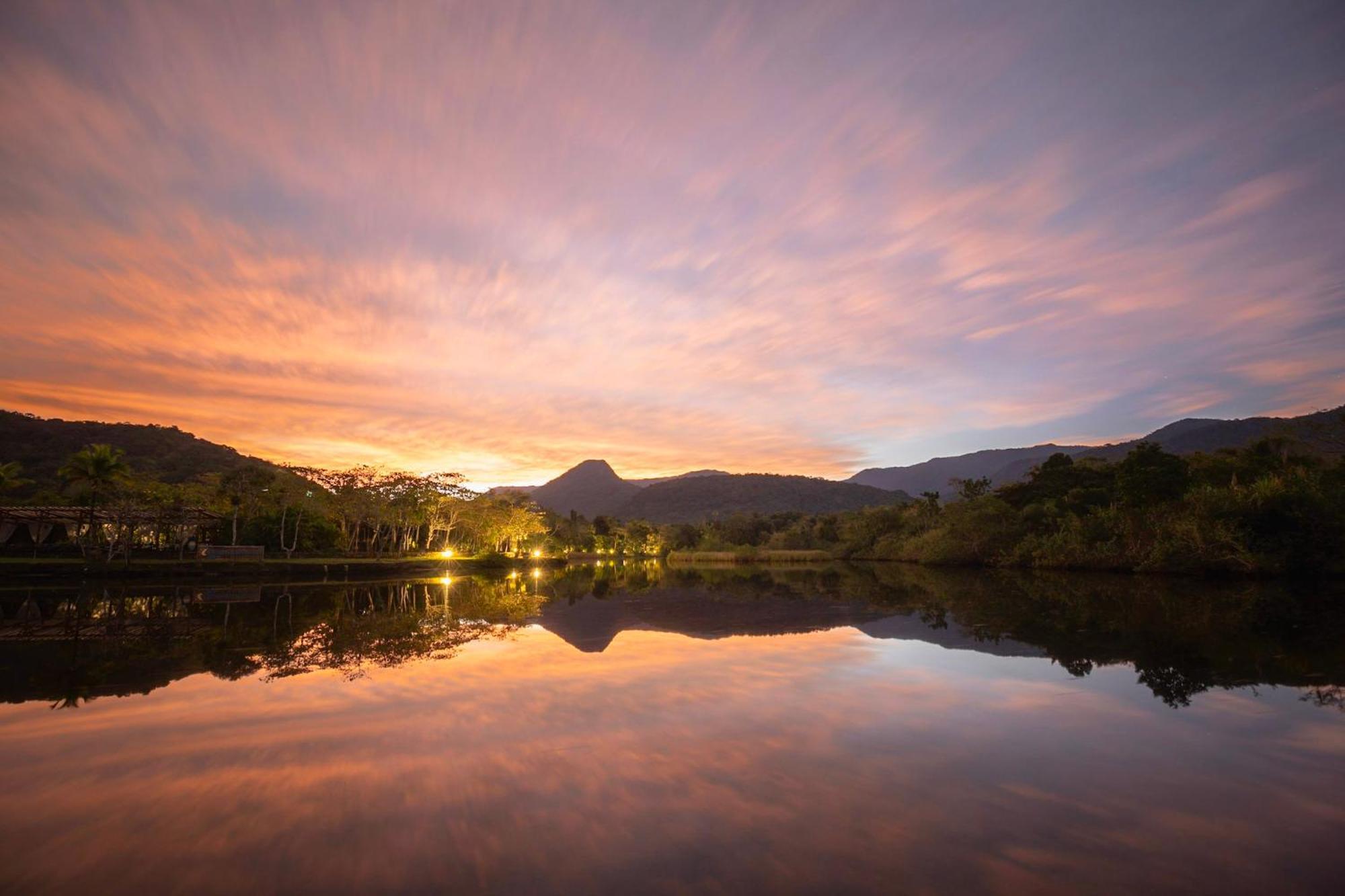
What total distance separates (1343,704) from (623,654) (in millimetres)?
11417

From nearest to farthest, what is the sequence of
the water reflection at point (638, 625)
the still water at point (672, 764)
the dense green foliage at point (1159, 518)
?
the still water at point (672, 764) < the water reflection at point (638, 625) < the dense green foliage at point (1159, 518)

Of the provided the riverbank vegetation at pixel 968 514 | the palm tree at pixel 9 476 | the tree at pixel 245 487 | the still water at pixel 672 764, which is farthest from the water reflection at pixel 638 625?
the palm tree at pixel 9 476

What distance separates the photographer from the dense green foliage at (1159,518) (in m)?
32.5

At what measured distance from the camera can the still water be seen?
4.24 metres

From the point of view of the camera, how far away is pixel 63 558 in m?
38.5

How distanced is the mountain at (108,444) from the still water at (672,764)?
71.6m

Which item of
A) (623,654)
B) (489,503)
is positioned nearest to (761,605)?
Answer: (623,654)

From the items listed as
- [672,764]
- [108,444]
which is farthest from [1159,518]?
[108,444]

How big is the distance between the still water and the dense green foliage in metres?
23.5

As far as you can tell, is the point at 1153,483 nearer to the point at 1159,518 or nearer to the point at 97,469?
the point at 1159,518

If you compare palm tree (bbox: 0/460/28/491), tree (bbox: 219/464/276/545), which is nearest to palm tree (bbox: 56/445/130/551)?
palm tree (bbox: 0/460/28/491)

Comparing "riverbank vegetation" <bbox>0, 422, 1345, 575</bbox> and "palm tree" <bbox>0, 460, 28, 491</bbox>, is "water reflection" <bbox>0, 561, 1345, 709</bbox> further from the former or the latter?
"palm tree" <bbox>0, 460, 28, 491</bbox>

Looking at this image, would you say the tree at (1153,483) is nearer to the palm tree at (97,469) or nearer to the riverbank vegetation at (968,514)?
the riverbank vegetation at (968,514)

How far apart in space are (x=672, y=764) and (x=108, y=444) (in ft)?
333
